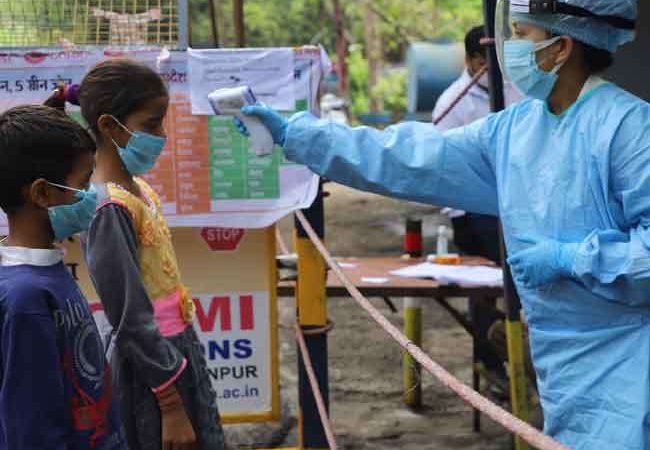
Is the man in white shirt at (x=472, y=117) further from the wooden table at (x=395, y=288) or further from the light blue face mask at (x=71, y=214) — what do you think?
the light blue face mask at (x=71, y=214)

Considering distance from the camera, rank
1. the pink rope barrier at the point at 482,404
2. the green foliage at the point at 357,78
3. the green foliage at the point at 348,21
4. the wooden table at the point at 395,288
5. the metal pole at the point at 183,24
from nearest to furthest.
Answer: the pink rope barrier at the point at 482,404, the metal pole at the point at 183,24, the wooden table at the point at 395,288, the green foliage at the point at 348,21, the green foliage at the point at 357,78

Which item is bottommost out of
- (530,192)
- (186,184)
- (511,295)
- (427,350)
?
(427,350)

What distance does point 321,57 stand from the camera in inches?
149

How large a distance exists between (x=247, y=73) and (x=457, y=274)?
1.37 metres

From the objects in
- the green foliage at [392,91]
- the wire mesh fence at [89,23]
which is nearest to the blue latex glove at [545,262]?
the wire mesh fence at [89,23]

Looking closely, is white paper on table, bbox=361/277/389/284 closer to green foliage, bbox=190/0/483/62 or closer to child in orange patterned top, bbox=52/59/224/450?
child in orange patterned top, bbox=52/59/224/450

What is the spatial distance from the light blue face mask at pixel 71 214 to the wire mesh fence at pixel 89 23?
1.59m

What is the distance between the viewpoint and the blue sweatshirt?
2.07 metres

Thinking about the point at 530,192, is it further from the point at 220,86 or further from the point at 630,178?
the point at 220,86

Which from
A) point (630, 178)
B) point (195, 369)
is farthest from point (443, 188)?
point (195, 369)

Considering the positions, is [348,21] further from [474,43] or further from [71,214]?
[71,214]

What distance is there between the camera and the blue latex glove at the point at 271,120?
2832 mm

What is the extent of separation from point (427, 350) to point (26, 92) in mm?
3377

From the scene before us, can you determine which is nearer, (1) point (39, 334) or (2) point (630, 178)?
(1) point (39, 334)
